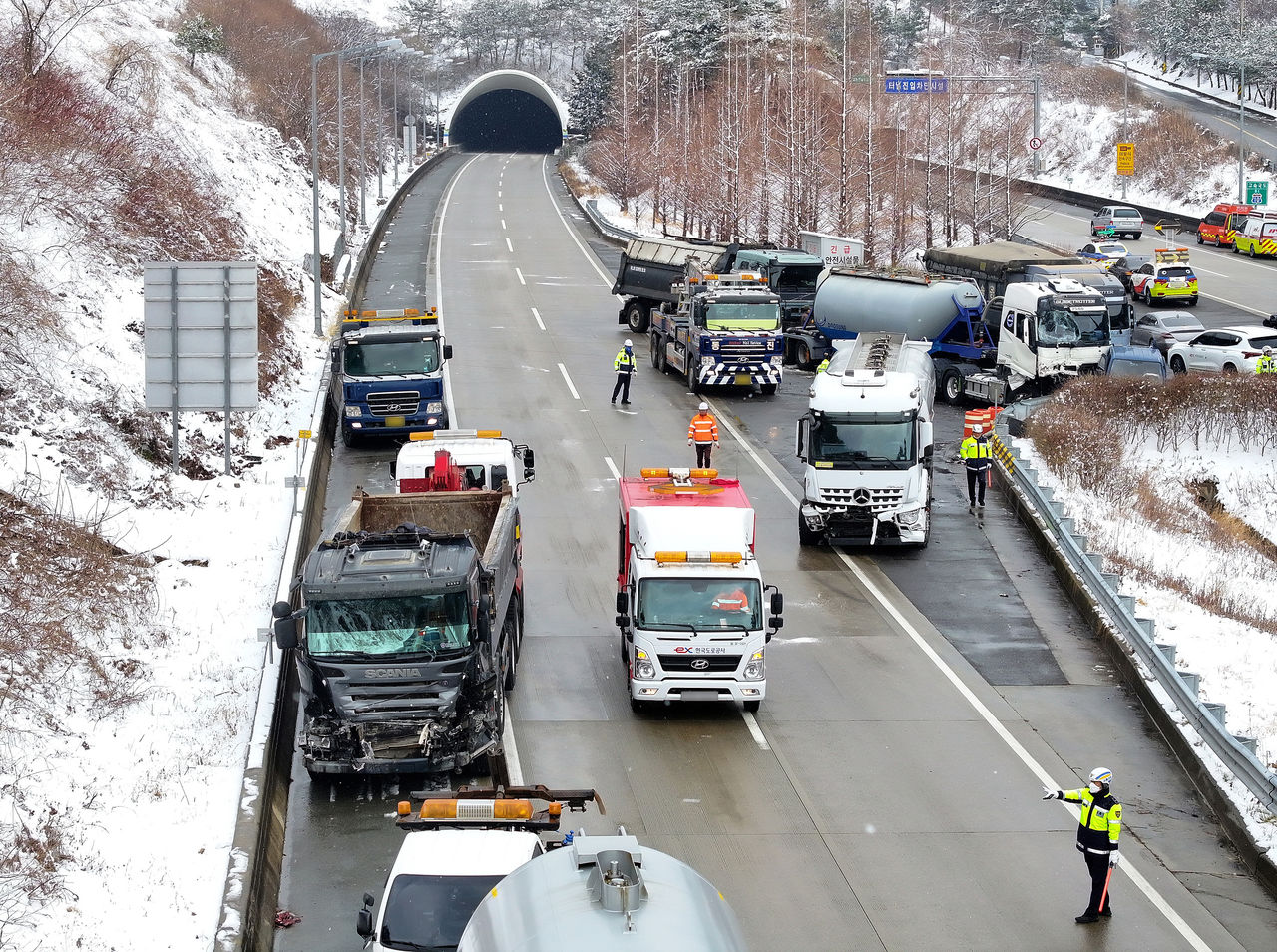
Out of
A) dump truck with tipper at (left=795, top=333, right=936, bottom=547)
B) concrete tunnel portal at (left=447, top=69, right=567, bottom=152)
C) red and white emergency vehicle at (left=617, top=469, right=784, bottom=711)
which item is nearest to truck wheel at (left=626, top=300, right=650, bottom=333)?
dump truck with tipper at (left=795, top=333, right=936, bottom=547)

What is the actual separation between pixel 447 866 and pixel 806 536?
1592 cm

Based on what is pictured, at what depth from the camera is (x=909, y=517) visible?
2555 cm

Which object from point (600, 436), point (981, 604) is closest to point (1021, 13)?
point (600, 436)

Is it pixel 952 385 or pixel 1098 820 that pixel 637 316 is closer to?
pixel 952 385

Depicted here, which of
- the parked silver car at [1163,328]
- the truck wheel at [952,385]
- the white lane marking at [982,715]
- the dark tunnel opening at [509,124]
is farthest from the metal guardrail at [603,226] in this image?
the dark tunnel opening at [509,124]

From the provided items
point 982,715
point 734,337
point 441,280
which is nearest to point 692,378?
point 734,337

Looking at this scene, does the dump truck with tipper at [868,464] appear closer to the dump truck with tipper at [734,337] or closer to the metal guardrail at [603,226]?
the dump truck with tipper at [734,337]

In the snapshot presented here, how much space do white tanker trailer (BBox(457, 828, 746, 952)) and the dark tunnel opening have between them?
15445 cm

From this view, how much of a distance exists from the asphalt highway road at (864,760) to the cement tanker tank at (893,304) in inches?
360

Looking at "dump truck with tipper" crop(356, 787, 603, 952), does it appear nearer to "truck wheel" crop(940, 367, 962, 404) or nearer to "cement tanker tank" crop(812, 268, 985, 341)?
"truck wheel" crop(940, 367, 962, 404)

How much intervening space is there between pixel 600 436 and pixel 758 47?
6231 centimetres

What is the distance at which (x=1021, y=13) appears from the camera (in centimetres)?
13100

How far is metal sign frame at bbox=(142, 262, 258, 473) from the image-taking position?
25.2 m

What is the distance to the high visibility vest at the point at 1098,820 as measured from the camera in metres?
13.5
